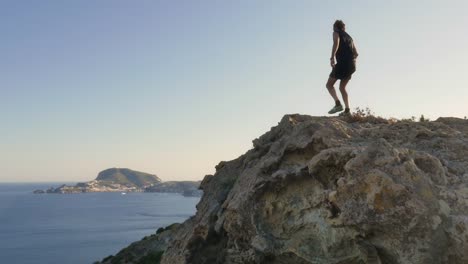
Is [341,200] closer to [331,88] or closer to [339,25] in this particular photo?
[331,88]

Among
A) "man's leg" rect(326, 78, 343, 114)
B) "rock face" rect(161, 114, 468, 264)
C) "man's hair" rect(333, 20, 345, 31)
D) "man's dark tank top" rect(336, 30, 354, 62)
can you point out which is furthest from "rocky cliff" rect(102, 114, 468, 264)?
"man's hair" rect(333, 20, 345, 31)

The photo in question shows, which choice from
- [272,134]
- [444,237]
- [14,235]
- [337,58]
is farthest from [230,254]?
[14,235]

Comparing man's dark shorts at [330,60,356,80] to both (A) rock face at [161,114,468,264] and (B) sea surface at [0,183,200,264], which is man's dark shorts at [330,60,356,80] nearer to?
(A) rock face at [161,114,468,264]

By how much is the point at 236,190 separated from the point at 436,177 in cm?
353

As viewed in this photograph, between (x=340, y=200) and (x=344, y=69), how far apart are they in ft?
14.9

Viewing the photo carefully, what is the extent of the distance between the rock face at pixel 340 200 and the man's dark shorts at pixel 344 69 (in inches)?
56.2

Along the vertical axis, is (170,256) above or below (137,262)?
above

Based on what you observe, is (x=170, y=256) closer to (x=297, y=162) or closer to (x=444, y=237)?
(x=297, y=162)

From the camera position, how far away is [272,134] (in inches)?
391

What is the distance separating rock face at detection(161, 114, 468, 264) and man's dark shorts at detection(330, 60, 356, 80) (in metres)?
1.43

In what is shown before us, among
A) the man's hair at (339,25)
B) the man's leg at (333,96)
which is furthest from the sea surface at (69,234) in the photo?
the man's hair at (339,25)

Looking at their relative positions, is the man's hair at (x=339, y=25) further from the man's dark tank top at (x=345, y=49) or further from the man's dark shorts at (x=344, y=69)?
the man's dark shorts at (x=344, y=69)

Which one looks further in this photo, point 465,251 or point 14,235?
point 14,235

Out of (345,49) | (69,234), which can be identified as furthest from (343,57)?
(69,234)
